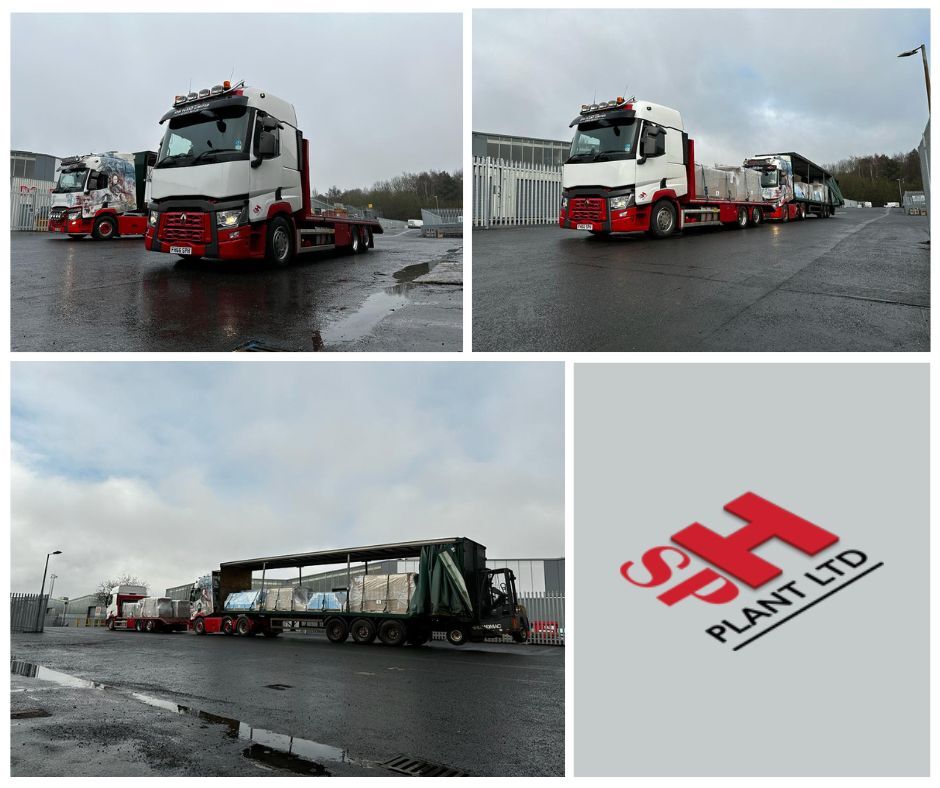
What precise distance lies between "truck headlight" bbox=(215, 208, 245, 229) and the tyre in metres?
0.88

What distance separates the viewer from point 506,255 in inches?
445

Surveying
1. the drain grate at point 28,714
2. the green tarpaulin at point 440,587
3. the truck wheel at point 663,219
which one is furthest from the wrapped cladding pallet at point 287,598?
the truck wheel at point 663,219

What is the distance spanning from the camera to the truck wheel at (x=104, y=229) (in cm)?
2052

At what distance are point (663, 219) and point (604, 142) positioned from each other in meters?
2.25

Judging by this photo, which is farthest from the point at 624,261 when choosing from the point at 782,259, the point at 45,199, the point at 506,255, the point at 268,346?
the point at 45,199

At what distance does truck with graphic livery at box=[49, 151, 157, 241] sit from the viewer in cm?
2044

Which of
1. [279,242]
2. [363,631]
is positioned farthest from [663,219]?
[363,631]

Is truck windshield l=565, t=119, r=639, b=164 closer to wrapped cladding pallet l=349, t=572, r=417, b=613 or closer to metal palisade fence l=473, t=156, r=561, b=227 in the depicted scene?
metal palisade fence l=473, t=156, r=561, b=227

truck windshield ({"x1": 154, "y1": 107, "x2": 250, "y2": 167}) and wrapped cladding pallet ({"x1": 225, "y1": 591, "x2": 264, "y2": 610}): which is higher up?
truck windshield ({"x1": 154, "y1": 107, "x2": 250, "y2": 167})

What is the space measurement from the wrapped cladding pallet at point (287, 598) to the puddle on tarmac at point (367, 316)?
848 cm

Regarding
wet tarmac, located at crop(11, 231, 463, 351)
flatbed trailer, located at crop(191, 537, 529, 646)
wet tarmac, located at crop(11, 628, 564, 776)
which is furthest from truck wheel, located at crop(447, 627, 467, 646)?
wet tarmac, located at crop(11, 231, 463, 351)

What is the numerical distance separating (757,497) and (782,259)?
7.02 meters

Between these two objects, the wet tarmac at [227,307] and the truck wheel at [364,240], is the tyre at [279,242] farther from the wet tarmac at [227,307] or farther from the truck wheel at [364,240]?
the truck wheel at [364,240]

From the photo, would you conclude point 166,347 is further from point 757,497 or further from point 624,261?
point 624,261
